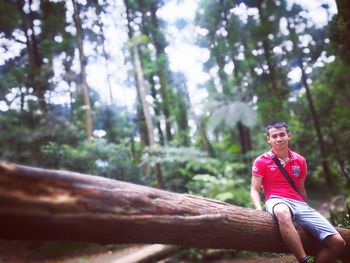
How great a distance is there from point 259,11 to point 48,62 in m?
8.61

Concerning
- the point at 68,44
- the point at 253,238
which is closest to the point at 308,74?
the point at 68,44

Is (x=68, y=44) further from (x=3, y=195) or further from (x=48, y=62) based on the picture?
(x=3, y=195)

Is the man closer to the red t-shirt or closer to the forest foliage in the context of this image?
the red t-shirt

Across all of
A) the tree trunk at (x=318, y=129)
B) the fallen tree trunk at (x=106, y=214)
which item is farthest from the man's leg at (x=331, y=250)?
the tree trunk at (x=318, y=129)

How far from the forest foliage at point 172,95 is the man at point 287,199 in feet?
17.3

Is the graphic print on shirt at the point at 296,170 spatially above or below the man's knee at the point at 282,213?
above

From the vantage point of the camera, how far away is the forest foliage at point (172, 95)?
35.2 ft

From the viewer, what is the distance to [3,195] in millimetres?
1956

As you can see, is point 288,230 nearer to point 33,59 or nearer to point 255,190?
point 255,190

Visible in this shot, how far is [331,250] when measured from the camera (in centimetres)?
349

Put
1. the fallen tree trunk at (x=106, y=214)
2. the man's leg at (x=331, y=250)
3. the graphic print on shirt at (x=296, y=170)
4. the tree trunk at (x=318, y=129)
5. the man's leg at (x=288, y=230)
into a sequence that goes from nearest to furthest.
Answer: the fallen tree trunk at (x=106, y=214)
the man's leg at (x=288, y=230)
the man's leg at (x=331, y=250)
the graphic print on shirt at (x=296, y=170)
the tree trunk at (x=318, y=129)

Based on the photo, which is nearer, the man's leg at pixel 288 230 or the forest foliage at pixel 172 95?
the man's leg at pixel 288 230

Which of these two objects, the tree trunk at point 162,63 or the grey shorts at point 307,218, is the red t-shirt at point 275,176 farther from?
the tree trunk at point 162,63

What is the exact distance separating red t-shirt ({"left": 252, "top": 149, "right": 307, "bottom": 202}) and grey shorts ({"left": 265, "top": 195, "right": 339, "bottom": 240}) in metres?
0.09
